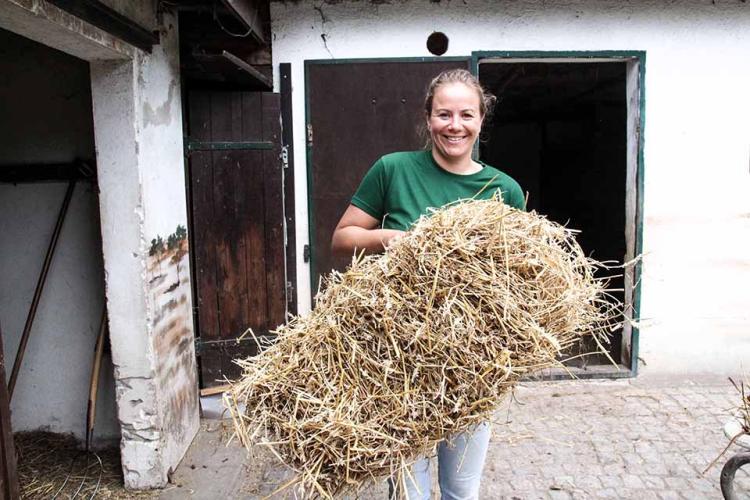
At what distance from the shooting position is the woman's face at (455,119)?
1995mm

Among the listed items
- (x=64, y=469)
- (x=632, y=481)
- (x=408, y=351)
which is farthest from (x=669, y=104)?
(x=64, y=469)

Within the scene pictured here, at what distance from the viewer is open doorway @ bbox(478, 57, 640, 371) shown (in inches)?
179

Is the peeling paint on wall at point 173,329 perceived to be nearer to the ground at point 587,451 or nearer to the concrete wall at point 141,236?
the concrete wall at point 141,236

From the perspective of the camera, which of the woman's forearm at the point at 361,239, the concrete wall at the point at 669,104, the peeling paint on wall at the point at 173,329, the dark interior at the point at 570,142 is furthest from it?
the dark interior at the point at 570,142

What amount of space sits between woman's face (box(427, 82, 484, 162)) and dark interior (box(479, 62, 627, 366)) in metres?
2.78

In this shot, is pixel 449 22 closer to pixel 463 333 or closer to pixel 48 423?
pixel 463 333

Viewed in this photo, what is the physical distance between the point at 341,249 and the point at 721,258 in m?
3.84

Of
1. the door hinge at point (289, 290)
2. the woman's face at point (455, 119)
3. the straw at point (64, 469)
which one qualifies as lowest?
the straw at point (64, 469)

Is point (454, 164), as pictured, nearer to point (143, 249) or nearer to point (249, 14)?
point (143, 249)

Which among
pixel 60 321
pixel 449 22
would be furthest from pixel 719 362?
pixel 60 321

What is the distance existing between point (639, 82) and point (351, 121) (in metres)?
2.20

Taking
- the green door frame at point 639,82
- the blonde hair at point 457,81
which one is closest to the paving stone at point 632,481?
the green door frame at point 639,82

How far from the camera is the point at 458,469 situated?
1.92 metres

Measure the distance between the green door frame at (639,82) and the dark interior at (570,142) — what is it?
1.68ft
